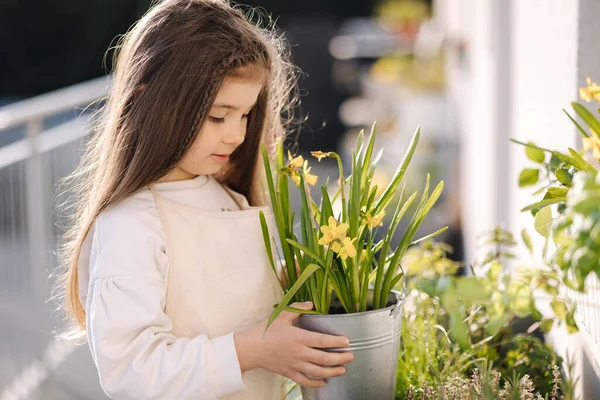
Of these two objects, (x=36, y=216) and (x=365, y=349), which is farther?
(x=36, y=216)

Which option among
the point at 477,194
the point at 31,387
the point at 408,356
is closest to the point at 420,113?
the point at 477,194

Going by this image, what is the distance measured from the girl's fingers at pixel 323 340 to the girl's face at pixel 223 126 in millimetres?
421

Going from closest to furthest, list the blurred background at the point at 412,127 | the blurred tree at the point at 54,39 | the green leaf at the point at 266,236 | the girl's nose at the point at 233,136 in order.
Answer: the green leaf at the point at 266,236 < the girl's nose at the point at 233,136 < the blurred background at the point at 412,127 < the blurred tree at the point at 54,39

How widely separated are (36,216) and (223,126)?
5.36 ft

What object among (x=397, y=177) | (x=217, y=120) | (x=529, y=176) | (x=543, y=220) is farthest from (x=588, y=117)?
(x=217, y=120)

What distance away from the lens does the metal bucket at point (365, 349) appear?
129cm

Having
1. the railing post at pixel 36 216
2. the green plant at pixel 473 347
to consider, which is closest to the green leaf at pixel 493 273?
the green plant at pixel 473 347

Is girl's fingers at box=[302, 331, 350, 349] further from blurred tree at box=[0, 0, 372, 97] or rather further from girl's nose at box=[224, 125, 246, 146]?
blurred tree at box=[0, 0, 372, 97]

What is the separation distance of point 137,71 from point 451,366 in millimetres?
870

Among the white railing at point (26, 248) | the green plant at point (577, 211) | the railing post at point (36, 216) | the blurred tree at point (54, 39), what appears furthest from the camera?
the blurred tree at point (54, 39)

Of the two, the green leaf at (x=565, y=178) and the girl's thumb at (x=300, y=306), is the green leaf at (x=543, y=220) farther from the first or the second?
the girl's thumb at (x=300, y=306)

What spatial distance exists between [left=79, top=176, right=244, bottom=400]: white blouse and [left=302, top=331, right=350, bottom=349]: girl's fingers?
0.14 meters

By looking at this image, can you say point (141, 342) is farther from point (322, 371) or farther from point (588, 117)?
point (588, 117)

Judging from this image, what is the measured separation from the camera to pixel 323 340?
1.29 m
